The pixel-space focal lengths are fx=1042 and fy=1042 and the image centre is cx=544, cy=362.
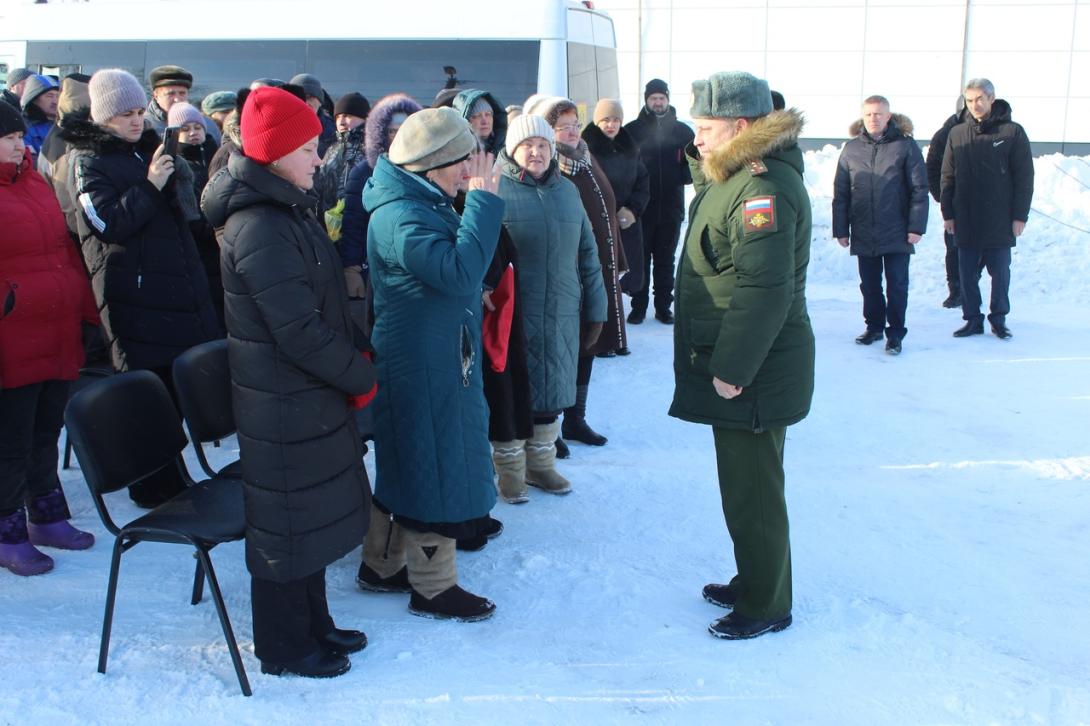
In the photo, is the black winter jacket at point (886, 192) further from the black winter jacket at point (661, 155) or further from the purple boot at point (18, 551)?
the purple boot at point (18, 551)

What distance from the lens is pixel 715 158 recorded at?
10.8 feet

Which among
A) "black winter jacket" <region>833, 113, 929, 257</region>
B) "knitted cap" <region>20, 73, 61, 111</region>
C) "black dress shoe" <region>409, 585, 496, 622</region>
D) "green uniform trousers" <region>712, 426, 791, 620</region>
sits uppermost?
"knitted cap" <region>20, 73, 61, 111</region>

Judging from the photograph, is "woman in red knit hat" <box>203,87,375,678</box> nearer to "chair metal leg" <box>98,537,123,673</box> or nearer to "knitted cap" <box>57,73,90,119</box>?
"chair metal leg" <box>98,537,123,673</box>

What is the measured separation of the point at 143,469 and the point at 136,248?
133cm

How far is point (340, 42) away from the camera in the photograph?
970 centimetres

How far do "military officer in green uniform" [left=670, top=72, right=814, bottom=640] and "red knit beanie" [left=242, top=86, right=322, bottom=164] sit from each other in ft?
4.14

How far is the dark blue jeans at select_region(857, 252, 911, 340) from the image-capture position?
7566 mm

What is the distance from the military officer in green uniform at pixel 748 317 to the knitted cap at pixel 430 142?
2.52 feet

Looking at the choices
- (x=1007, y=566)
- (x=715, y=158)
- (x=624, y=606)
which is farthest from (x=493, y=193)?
(x=1007, y=566)

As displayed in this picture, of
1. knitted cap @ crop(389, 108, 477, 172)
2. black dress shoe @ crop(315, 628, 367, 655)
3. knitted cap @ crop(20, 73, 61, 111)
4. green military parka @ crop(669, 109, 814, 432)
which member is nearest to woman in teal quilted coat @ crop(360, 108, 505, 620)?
knitted cap @ crop(389, 108, 477, 172)

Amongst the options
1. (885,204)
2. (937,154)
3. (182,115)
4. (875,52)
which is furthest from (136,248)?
(875,52)

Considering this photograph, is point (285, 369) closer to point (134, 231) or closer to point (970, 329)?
point (134, 231)

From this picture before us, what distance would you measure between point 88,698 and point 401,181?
70.6 inches

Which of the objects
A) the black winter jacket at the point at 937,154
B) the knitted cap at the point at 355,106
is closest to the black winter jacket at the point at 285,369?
the knitted cap at the point at 355,106
